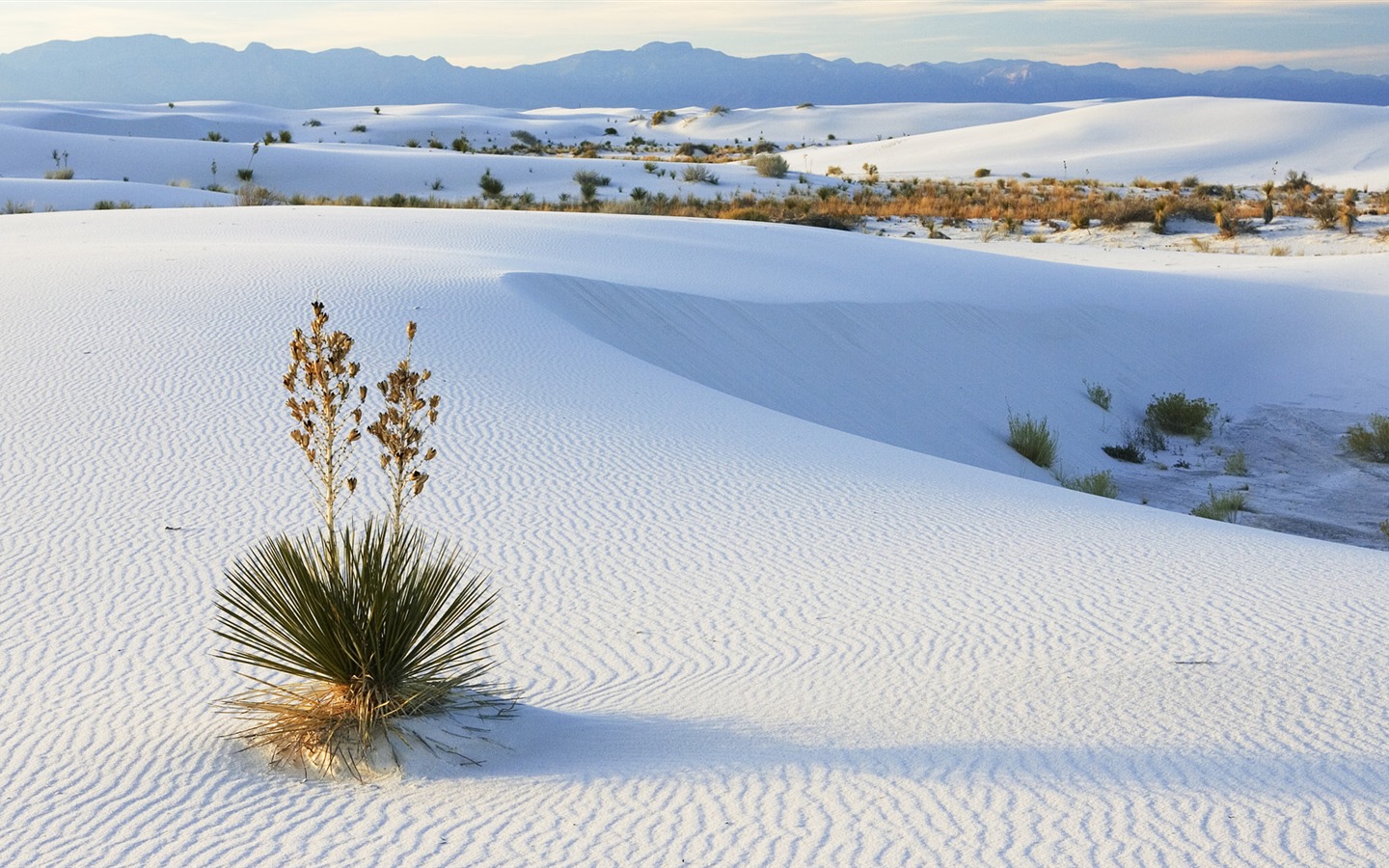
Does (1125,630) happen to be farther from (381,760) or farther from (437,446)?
(437,446)

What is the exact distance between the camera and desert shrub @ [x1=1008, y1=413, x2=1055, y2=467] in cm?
1147

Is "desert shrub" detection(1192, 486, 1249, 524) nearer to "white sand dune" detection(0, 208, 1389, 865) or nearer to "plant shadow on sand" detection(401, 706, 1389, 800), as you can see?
"white sand dune" detection(0, 208, 1389, 865)

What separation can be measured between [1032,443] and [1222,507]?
6.22 feet

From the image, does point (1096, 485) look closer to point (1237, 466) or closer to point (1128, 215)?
point (1237, 466)

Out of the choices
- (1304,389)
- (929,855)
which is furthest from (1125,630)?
(1304,389)

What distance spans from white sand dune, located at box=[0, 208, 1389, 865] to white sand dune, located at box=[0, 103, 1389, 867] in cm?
2

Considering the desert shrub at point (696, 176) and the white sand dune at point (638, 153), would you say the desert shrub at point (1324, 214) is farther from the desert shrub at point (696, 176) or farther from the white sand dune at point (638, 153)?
the desert shrub at point (696, 176)

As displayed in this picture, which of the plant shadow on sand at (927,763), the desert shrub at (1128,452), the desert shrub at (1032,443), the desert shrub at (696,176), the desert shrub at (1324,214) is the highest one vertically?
the desert shrub at (696,176)

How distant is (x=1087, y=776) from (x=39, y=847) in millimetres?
2680

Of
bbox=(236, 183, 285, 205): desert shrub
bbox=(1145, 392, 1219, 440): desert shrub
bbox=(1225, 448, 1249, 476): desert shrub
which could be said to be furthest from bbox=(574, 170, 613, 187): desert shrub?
bbox=(1225, 448, 1249, 476): desert shrub

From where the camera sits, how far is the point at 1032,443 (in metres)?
11.6

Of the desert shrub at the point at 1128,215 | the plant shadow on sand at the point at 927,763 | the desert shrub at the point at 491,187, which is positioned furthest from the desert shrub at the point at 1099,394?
the desert shrub at the point at 491,187

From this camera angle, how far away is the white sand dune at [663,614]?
3.39 metres

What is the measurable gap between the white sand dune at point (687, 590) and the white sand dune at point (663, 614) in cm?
2
